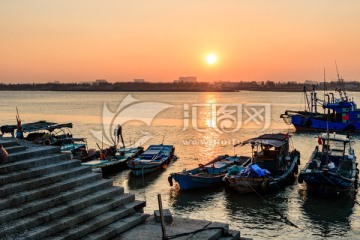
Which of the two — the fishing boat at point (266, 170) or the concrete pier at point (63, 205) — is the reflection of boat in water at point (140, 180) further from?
the concrete pier at point (63, 205)

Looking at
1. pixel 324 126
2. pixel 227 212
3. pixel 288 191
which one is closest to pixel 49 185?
pixel 227 212

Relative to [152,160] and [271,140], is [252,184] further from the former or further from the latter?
[152,160]

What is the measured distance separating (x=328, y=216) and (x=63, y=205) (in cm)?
1212

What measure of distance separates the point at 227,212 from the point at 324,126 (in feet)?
113

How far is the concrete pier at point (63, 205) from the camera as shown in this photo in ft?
24.2

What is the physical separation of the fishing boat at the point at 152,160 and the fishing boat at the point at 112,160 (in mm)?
974

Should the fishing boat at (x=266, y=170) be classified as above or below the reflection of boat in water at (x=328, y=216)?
above

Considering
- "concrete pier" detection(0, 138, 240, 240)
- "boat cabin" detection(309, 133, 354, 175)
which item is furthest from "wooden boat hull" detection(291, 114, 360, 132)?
"concrete pier" detection(0, 138, 240, 240)

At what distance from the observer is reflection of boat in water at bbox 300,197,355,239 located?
48.0 feet

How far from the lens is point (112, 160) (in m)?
25.3

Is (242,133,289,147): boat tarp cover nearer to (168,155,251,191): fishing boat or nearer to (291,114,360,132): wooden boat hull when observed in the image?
(168,155,251,191): fishing boat

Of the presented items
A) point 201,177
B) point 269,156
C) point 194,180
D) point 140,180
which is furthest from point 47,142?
point 269,156

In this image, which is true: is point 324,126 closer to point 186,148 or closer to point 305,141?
point 305,141

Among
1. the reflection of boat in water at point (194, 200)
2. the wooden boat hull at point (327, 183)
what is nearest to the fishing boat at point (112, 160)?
the reflection of boat in water at point (194, 200)
